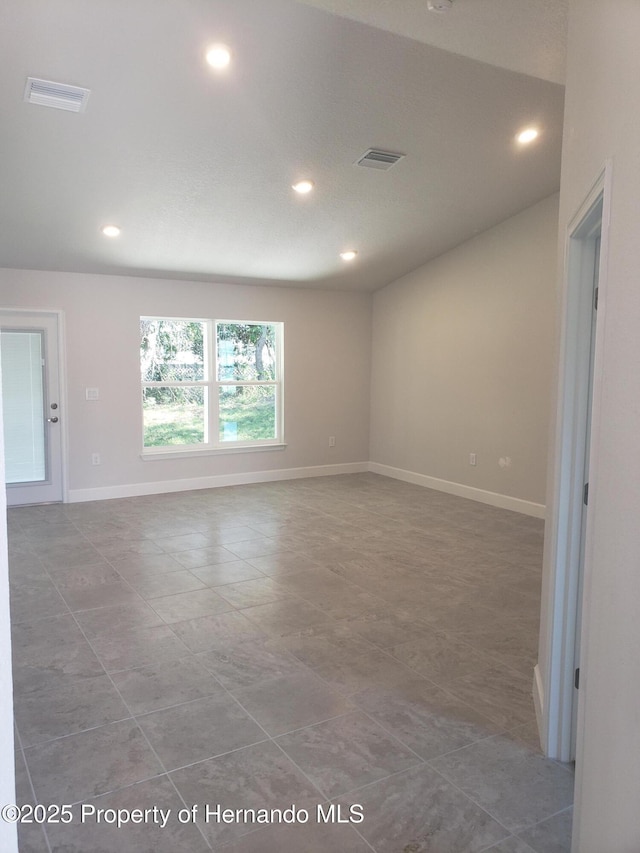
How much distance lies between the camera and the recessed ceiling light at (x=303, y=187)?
4637 mm

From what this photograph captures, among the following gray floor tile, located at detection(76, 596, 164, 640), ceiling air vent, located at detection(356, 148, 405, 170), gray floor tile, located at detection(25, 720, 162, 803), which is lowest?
gray floor tile, located at detection(25, 720, 162, 803)

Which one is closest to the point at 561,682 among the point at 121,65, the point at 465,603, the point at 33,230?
the point at 465,603

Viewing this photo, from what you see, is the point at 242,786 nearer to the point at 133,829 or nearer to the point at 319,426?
the point at 133,829

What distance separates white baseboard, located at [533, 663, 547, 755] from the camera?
224 cm

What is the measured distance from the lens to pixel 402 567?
4.30 metres

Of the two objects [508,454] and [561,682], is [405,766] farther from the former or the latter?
[508,454]

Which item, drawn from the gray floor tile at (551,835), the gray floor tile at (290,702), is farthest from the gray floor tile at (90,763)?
the gray floor tile at (551,835)

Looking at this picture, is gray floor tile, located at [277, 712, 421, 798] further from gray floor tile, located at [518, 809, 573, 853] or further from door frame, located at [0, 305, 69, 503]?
door frame, located at [0, 305, 69, 503]

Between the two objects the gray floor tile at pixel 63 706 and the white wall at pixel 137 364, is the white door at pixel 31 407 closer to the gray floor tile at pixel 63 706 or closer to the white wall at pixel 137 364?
the white wall at pixel 137 364

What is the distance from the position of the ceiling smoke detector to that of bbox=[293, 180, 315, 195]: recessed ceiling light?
2218 millimetres

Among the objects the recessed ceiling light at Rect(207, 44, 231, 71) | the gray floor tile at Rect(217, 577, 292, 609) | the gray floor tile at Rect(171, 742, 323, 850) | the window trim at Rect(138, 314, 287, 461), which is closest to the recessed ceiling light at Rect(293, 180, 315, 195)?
the recessed ceiling light at Rect(207, 44, 231, 71)

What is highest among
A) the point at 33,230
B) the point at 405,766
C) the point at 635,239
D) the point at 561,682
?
the point at 33,230

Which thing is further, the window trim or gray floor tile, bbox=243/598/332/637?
the window trim

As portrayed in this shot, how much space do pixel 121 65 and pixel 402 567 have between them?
3.47 m
